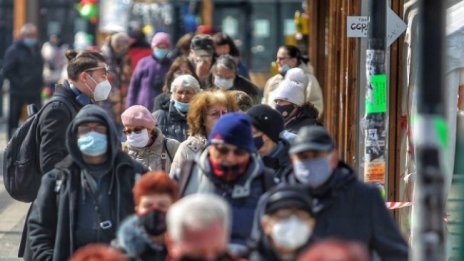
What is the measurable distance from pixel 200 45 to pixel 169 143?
14.8 feet

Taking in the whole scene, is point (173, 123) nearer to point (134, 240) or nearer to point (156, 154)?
point (156, 154)

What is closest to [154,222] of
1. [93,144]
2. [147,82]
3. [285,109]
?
[93,144]

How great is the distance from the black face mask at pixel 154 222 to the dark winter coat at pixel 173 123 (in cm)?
421

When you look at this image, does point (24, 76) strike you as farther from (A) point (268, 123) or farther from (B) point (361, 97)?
(A) point (268, 123)

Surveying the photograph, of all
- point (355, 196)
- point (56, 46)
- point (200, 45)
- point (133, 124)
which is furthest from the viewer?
point (56, 46)

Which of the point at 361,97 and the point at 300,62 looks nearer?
the point at 361,97

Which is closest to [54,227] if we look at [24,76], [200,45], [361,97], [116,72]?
[361,97]

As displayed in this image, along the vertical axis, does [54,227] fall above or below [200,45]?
below

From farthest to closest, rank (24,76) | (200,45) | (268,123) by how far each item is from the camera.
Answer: (24,76)
(200,45)
(268,123)

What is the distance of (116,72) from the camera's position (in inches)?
763

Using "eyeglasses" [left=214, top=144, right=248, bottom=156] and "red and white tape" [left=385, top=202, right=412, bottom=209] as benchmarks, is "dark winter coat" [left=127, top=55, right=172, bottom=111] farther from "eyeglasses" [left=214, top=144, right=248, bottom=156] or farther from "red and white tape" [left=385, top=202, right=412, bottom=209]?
"eyeglasses" [left=214, top=144, right=248, bottom=156]

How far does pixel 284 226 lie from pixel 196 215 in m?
0.62

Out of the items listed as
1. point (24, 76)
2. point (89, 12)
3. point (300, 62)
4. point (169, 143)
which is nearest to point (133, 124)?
point (169, 143)

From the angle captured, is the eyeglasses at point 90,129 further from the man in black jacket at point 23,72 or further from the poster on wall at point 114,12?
the poster on wall at point 114,12
